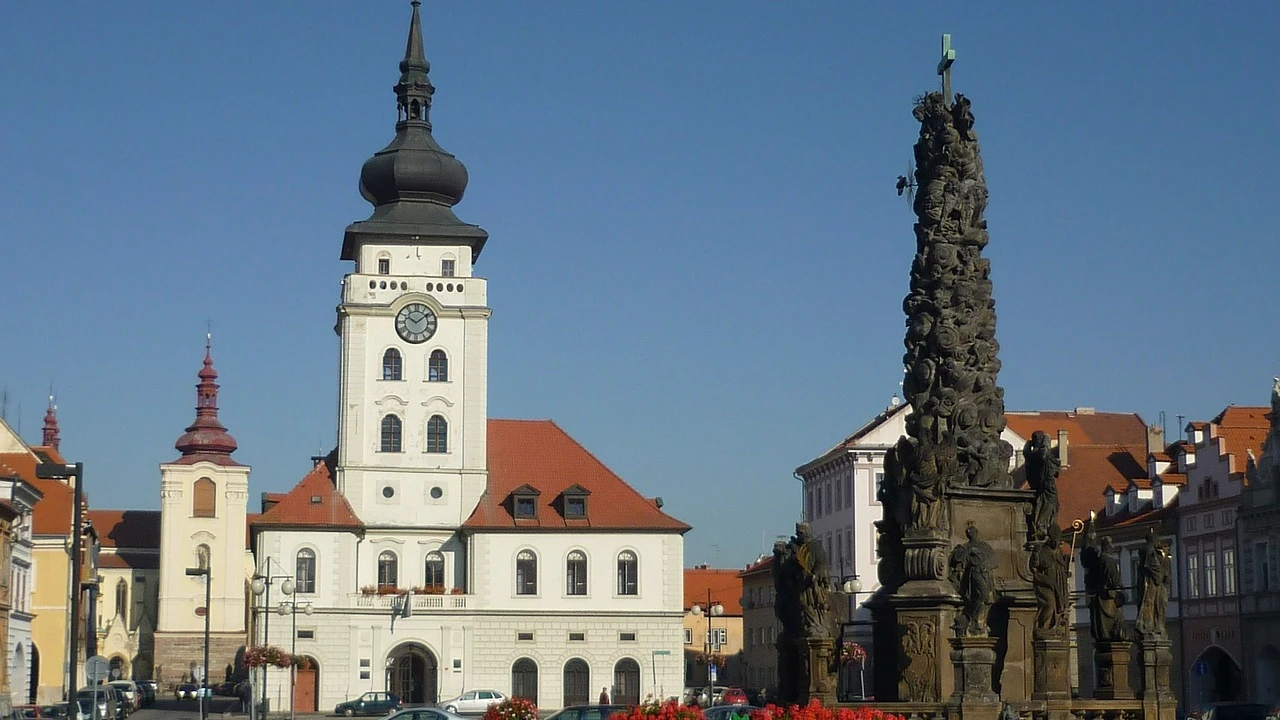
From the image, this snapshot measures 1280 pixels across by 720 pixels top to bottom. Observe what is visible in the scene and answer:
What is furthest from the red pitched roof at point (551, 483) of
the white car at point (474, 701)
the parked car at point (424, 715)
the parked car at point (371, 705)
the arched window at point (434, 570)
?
the parked car at point (424, 715)

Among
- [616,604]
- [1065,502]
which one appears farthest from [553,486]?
[1065,502]

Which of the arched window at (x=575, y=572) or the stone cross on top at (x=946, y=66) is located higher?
the stone cross on top at (x=946, y=66)

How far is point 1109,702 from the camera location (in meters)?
22.4

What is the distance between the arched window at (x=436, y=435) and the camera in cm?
7325

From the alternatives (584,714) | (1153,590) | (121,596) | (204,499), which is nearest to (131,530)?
(121,596)

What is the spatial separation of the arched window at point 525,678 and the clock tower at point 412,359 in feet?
19.7

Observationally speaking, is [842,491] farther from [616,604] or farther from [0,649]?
[0,649]

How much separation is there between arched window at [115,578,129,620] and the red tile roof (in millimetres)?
35415

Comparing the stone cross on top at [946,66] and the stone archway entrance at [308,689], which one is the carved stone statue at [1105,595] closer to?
the stone cross on top at [946,66]

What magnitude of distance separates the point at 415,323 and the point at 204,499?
37112 millimetres

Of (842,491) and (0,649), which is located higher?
(842,491)

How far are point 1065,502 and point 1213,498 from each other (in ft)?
43.4

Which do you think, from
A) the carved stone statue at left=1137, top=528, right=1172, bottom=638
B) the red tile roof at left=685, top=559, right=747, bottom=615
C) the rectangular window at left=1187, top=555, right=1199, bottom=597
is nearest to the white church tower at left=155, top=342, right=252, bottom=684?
the red tile roof at left=685, top=559, right=747, bottom=615

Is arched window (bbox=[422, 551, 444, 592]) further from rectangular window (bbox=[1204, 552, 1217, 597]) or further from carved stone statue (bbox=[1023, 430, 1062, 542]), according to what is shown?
carved stone statue (bbox=[1023, 430, 1062, 542])
